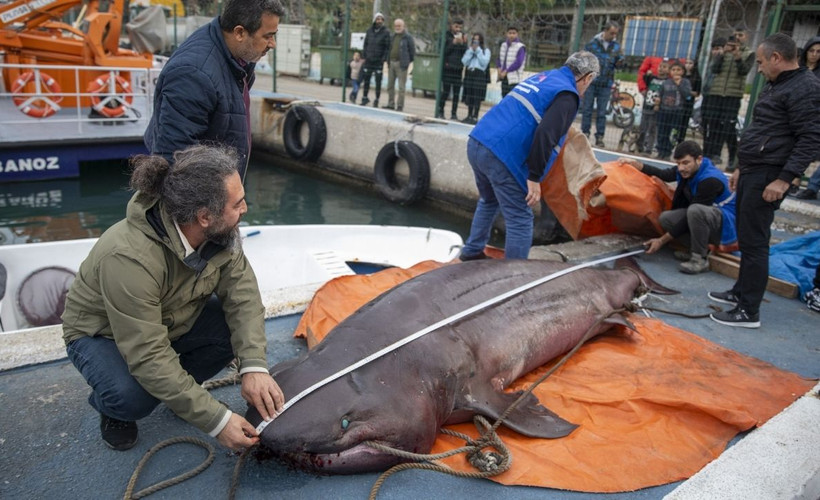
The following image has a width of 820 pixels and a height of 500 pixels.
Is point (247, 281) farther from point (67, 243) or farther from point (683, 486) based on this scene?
point (67, 243)

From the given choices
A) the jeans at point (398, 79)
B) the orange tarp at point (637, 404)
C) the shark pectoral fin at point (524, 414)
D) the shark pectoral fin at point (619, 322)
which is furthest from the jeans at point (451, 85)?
the shark pectoral fin at point (524, 414)

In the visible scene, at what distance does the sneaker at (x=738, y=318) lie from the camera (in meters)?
4.68

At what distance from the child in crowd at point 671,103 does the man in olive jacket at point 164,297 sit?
8700mm

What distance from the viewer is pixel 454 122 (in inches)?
470

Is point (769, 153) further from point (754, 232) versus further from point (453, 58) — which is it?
point (453, 58)

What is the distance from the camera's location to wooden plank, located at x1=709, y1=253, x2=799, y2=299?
5355mm

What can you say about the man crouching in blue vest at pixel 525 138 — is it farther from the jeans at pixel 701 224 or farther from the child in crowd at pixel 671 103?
the child in crowd at pixel 671 103

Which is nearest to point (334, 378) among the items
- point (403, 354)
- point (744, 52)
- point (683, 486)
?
point (403, 354)

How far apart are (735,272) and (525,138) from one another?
251cm

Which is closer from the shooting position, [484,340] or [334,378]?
[334,378]

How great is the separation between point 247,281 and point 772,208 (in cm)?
381

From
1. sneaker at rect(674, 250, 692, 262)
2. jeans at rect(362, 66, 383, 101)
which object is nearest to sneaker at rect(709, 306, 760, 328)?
sneaker at rect(674, 250, 692, 262)

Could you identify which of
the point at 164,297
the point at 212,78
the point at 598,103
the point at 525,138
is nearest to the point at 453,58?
the point at 598,103

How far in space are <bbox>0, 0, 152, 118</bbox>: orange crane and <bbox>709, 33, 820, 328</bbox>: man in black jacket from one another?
32.3 ft
